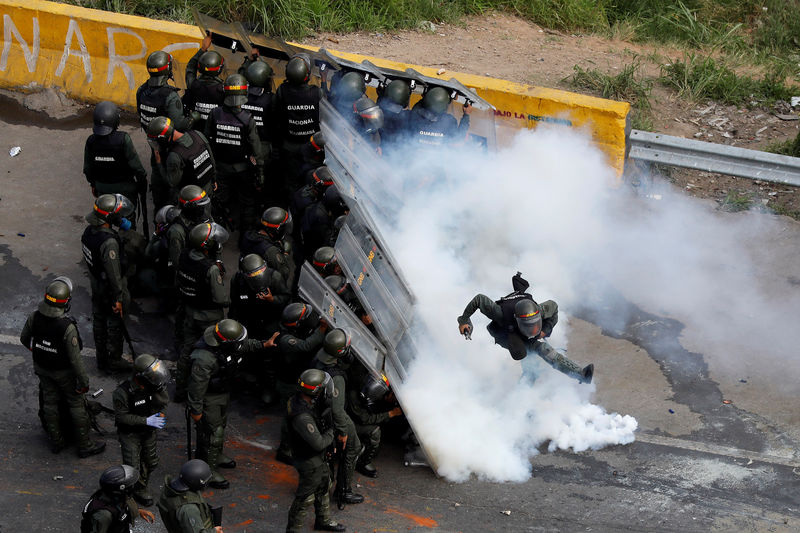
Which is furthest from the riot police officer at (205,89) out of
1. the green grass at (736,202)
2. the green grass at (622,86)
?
the green grass at (736,202)

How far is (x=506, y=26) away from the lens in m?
13.5

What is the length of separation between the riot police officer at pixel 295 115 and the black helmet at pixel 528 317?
9.51 ft

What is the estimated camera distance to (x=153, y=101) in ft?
30.1

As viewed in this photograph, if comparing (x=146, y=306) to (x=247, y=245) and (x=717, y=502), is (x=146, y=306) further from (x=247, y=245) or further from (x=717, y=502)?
(x=717, y=502)

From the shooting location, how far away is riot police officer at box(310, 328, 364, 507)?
6.44 metres

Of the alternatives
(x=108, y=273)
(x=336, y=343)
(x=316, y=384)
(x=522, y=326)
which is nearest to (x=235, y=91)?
(x=108, y=273)

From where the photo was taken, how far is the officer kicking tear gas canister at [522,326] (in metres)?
7.27

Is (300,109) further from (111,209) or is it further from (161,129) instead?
(111,209)

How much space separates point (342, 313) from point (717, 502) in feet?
10.2

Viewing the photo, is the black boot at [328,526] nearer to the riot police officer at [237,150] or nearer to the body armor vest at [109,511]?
the body armor vest at [109,511]

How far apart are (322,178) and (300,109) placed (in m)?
1.21

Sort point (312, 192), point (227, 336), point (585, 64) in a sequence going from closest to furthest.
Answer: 1. point (227, 336)
2. point (312, 192)
3. point (585, 64)

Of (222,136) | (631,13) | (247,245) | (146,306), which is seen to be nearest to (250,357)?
(247,245)

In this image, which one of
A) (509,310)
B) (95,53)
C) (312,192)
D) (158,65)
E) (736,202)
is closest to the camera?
(509,310)
